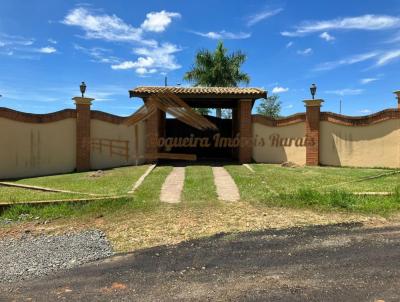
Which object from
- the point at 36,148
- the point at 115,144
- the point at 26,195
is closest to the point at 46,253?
the point at 26,195

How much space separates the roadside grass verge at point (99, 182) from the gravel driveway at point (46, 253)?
10.2ft

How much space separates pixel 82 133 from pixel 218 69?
1544 cm

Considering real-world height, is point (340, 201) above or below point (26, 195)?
above

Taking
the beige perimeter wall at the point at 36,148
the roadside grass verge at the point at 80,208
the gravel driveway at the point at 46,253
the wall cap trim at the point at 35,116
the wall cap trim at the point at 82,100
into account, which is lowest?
the gravel driveway at the point at 46,253

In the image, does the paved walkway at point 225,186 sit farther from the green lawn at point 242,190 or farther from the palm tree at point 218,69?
the palm tree at point 218,69

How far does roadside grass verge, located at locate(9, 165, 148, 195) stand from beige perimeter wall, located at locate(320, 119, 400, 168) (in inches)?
296

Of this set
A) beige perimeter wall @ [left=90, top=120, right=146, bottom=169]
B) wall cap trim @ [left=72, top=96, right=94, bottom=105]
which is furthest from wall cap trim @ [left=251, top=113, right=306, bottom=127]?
wall cap trim @ [left=72, top=96, right=94, bottom=105]

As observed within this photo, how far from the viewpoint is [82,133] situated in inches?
610

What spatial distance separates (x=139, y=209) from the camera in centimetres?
802

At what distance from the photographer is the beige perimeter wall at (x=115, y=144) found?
52.1ft

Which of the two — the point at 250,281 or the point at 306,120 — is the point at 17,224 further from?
the point at 306,120

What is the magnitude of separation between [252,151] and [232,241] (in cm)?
1126

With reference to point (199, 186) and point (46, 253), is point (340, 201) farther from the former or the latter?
point (46, 253)

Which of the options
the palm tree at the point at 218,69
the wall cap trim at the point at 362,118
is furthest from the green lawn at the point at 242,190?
the palm tree at the point at 218,69
